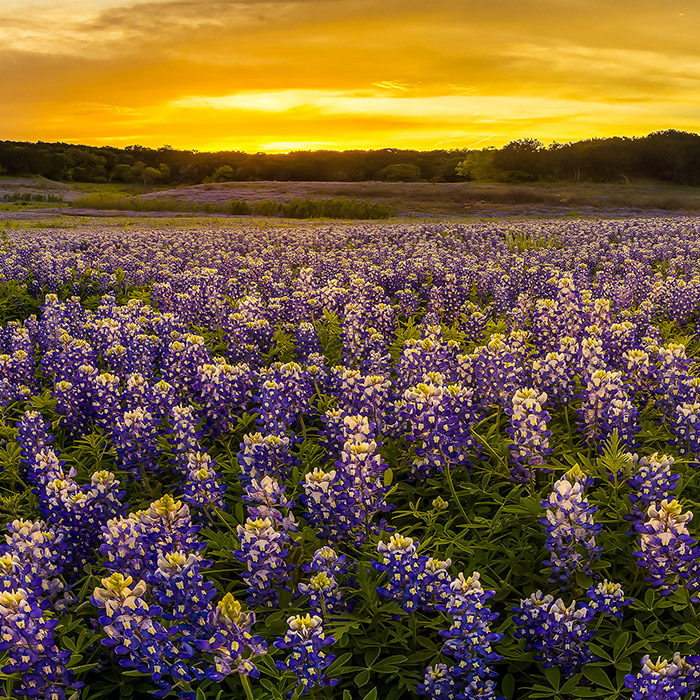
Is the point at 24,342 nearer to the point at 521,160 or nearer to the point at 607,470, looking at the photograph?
the point at 607,470

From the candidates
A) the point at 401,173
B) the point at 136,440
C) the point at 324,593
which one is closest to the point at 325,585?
the point at 324,593

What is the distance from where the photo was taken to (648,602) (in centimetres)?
297

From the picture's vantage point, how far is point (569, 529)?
2842 millimetres

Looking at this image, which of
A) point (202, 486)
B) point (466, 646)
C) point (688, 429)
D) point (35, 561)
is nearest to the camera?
point (466, 646)

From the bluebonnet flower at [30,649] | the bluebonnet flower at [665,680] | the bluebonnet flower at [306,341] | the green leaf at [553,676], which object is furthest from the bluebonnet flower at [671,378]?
the bluebonnet flower at [30,649]

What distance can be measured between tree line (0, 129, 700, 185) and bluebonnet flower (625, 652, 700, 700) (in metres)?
83.8

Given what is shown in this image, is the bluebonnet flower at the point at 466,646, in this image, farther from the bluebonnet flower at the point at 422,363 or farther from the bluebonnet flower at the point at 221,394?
the bluebonnet flower at the point at 221,394

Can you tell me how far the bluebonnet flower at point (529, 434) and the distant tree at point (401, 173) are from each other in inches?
3506

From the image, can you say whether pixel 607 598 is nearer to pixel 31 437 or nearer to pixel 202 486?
pixel 202 486

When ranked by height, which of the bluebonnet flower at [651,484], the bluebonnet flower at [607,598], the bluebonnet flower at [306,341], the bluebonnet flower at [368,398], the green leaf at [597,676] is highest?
the bluebonnet flower at [306,341]

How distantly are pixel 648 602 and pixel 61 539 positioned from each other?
9.81ft

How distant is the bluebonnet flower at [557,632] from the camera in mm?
2695

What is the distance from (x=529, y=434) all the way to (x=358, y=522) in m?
1.12

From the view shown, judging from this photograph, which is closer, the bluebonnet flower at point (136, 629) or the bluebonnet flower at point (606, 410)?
the bluebonnet flower at point (136, 629)
